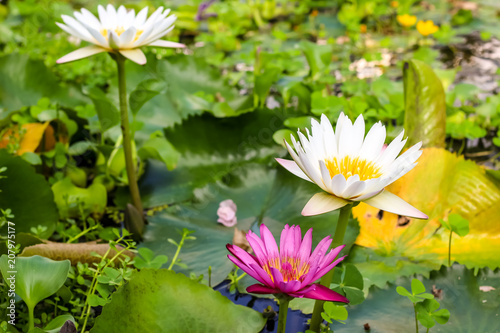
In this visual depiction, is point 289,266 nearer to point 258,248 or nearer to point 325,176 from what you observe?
point 258,248

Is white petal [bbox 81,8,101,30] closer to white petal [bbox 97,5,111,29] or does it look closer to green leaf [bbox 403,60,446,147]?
white petal [bbox 97,5,111,29]

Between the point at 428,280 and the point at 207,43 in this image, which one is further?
the point at 207,43

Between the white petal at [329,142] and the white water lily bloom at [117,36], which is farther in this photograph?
the white water lily bloom at [117,36]

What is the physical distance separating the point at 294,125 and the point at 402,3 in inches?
67.8

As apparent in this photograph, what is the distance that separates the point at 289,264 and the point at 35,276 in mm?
438

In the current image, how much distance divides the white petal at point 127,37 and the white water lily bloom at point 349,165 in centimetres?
45

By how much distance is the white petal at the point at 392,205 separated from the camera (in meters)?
0.66

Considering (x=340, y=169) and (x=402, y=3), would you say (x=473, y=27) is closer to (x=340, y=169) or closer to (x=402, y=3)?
(x=402, y=3)

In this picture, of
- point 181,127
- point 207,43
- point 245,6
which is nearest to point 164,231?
point 181,127

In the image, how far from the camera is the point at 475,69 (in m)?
2.12

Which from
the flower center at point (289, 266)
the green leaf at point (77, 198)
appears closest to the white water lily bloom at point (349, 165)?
the flower center at point (289, 266)

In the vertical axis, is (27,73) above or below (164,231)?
above

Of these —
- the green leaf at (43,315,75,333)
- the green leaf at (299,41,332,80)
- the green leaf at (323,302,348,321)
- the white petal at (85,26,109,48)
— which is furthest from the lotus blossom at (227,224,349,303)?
the green leaf at (299,41,332,80)

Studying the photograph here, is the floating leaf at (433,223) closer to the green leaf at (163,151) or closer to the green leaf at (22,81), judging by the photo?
the green leaf at (163,151)
